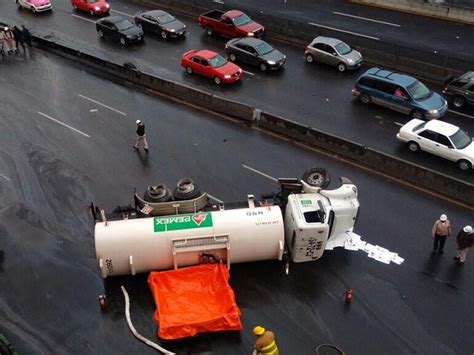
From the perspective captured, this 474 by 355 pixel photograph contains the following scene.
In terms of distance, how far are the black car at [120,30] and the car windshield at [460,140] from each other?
2001 centimetres

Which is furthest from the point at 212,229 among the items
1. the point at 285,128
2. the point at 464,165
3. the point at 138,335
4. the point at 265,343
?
the point at 464,165

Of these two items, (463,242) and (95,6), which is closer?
(463,242)

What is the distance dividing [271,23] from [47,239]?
21.3m

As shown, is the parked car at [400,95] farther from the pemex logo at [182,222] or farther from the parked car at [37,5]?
the parked car at [37,5]

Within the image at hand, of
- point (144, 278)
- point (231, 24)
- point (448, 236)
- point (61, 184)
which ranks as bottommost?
point (61, 184)

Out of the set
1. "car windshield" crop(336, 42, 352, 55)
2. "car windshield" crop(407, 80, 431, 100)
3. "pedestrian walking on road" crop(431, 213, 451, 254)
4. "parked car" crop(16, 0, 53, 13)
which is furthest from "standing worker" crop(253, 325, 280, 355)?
"parked car" crop(16, 0, 53, 13)

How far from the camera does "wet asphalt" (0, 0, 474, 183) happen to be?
24.5 metres

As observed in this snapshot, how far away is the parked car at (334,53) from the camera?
29312mm

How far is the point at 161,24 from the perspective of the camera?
33688mm

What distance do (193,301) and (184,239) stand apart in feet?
6.05

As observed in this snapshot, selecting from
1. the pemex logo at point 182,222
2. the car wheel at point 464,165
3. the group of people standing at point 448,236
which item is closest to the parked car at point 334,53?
the car wheel at point 464,165

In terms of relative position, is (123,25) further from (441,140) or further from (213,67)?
(441,140)

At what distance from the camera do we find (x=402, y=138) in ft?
75.3

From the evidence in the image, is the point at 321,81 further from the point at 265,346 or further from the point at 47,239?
the point at 265,346
